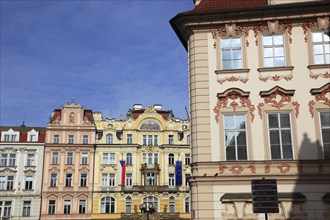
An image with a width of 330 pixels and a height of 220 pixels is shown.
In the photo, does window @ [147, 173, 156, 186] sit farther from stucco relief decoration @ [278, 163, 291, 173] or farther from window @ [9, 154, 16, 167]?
stucco relief decoration @ [278, 163, 291, 173]

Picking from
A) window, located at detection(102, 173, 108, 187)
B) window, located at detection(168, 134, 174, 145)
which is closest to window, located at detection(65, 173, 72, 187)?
window, located at detection(102, 173, 108, 187)

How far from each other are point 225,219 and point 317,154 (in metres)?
4.13

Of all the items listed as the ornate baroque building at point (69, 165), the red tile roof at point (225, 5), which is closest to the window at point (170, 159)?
the ornate baroque building at point (69, 165)

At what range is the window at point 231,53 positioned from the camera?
54.5 ft

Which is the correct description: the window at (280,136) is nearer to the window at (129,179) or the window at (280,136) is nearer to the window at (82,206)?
the window at (129,179)

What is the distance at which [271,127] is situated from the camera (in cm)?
1585

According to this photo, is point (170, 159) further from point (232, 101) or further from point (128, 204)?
point (232, 101)

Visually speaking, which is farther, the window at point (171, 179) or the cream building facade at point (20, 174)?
the window at point (171, 179)

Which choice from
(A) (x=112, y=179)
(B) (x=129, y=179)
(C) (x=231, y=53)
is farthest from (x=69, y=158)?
(C) (x=231, y=53)

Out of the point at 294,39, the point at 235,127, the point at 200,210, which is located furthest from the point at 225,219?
the point at 294,39

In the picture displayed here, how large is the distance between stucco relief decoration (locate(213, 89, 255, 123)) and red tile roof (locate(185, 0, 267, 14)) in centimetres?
359

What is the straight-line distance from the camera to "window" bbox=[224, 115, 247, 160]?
1570 cm

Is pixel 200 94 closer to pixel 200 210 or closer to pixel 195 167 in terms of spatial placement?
pixel 195 167

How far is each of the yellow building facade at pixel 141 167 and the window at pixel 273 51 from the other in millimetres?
38609
